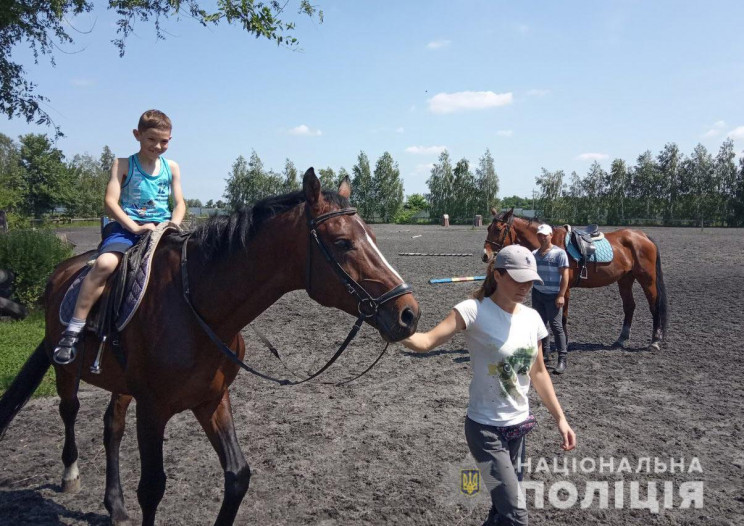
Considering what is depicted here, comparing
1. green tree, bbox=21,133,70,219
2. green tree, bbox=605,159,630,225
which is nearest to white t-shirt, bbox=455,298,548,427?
green tree, bbox=21,133,70,219

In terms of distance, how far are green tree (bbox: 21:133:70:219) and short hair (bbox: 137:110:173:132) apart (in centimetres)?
5699

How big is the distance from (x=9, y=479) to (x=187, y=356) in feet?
9.24

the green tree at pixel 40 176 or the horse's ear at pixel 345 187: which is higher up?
the green tree at pixel 40 176

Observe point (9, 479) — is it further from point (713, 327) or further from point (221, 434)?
point (713, 327)

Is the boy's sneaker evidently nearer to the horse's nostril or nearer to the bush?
the horse's nostril

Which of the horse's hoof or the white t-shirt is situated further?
the horse's hoof

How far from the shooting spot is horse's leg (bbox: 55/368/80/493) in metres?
3.85

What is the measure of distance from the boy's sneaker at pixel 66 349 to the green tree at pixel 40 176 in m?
57.3

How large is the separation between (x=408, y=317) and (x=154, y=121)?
7.09 feet

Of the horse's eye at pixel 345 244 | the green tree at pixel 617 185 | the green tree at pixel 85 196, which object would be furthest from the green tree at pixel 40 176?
the green tree at pixel 617 185

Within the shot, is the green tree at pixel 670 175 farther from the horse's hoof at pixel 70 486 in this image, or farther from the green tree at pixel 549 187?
the horse's hoof at pixel 70 486

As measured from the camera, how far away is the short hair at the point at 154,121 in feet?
10.2

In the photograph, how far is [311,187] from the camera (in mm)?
2535

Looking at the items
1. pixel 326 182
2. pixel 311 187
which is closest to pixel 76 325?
pixel 311 187
